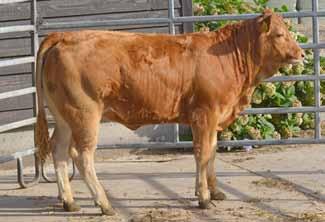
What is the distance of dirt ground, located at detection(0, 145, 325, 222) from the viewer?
7.68m

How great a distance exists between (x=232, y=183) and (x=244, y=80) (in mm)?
1228

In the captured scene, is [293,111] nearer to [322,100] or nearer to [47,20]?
[322,100]

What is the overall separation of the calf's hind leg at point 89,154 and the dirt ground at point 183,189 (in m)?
0.14

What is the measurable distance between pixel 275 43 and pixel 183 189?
1.67 metres

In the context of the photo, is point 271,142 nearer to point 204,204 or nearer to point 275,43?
point 275,43

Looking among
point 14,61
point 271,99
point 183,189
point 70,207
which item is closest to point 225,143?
point 183,189

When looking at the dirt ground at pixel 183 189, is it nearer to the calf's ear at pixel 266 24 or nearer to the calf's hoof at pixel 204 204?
the calf's hoof at pixel 204 204

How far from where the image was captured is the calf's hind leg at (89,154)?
25.0 feet

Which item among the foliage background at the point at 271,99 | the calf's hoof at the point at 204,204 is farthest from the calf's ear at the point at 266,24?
the foliage background at the point at 271,99

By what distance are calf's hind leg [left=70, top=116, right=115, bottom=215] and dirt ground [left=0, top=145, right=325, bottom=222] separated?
137 mm

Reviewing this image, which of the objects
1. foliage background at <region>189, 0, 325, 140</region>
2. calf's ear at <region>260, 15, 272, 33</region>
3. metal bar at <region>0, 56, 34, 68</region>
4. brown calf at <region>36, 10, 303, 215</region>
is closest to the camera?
brown calf at <region>36, 10, 303, 215</region>

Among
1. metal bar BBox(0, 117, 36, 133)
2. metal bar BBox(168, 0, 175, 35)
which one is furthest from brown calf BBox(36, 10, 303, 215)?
metal bar BBox(168, 0, 175, 35)

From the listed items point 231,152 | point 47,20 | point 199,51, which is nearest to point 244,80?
point 199,51

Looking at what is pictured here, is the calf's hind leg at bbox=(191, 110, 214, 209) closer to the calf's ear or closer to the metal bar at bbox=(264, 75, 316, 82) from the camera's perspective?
the calf's ear
